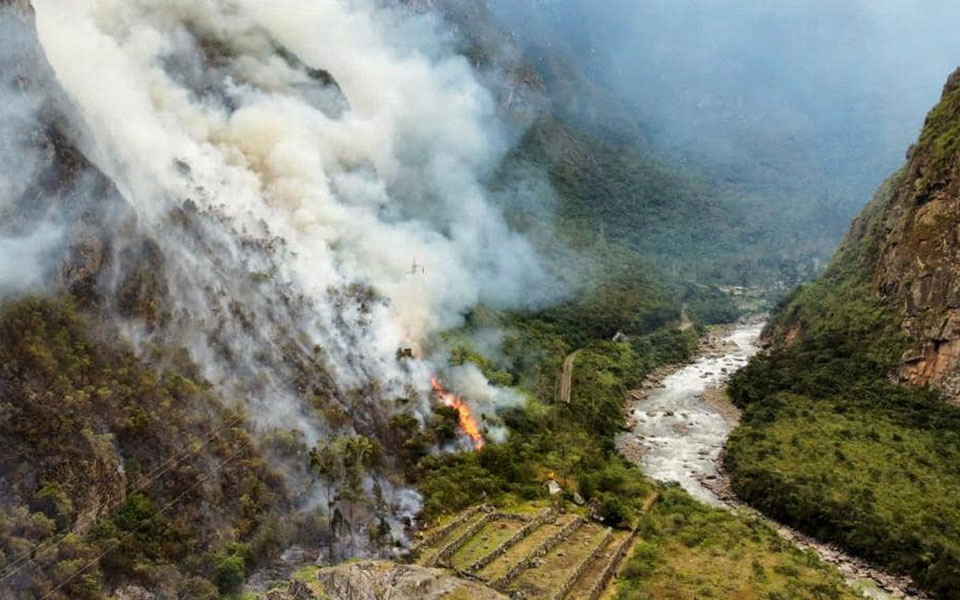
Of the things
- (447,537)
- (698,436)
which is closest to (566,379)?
(698,436)

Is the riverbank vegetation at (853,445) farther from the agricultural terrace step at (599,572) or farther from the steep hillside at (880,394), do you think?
the agricultural terrace step at (599,572)

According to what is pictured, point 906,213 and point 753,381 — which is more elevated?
point 906,213

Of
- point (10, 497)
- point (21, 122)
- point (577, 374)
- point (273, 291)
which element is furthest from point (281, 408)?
point (577, 374)

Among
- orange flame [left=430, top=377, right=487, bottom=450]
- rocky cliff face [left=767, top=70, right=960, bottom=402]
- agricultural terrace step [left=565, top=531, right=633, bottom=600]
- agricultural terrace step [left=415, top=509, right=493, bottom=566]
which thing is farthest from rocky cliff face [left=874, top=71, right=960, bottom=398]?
agricultural terrace step [left=415, top=509, right=493, bottom=566]

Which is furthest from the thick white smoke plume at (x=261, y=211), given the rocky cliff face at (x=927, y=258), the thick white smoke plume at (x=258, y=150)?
the rocky cliff face at (x=927, y=258)

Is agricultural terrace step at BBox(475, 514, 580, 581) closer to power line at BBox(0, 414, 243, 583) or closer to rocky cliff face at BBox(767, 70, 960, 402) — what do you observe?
power line at BBox(0, 414, 243, 583)

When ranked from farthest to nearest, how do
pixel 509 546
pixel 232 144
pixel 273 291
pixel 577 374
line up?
pixel 577 374 < pixel 232 144 < pixel 273 291 < pixel 509 546

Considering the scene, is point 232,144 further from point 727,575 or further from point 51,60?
point 727,575
